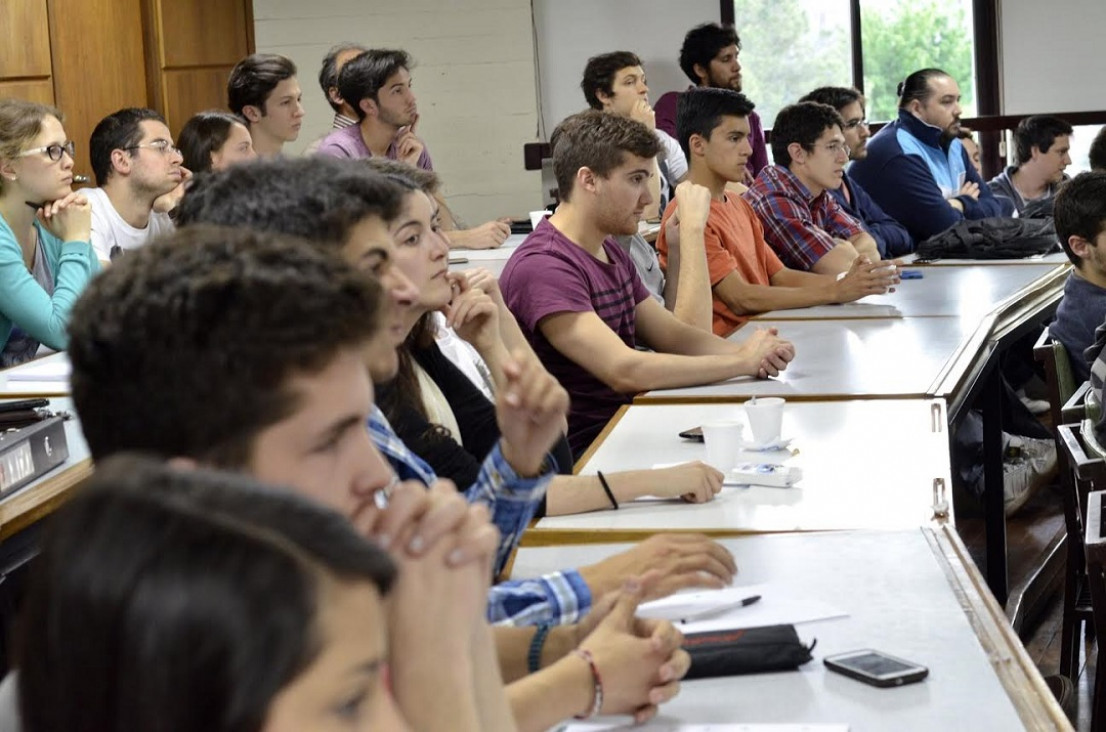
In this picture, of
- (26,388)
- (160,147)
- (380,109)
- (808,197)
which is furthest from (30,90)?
(26,388)

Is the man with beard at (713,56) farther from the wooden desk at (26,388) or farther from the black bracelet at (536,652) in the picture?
the black bracelet at (536,652)

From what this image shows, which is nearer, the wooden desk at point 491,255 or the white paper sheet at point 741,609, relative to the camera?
the white paper sheet at point 741,609

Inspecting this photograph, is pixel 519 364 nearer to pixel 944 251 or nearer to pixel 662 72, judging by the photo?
pixel 944 251

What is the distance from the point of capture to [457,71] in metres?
8.06

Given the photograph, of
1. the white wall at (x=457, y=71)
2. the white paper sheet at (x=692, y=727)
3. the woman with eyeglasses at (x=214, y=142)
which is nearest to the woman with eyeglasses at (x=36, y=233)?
the woman with eyeglasses at (x=214, y=142)

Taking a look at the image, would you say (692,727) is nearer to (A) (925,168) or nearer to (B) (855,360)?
(B) (855,360)

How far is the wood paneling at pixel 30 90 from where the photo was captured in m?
6.53

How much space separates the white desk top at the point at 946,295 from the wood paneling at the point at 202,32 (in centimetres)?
400

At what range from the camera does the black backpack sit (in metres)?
5.28

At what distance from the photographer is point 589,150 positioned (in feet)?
11.1

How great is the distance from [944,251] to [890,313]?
1473mm

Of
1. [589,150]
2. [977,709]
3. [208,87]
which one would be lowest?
[977,709]

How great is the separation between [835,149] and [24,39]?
377cm

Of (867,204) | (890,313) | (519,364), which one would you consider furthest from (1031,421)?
(519,364)
